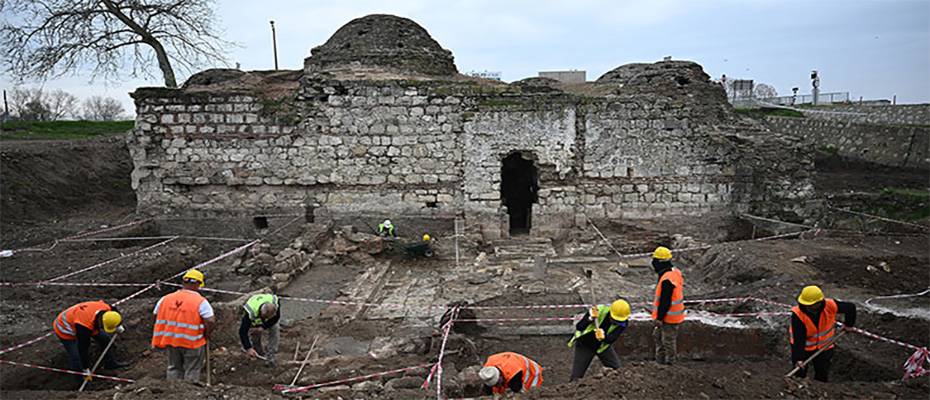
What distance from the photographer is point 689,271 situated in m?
9.78

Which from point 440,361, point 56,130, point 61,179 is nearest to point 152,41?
point 61,179

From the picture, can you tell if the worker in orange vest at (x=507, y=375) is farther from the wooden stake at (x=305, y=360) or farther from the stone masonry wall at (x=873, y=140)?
the stone masonry wall at (x=873, y=140)

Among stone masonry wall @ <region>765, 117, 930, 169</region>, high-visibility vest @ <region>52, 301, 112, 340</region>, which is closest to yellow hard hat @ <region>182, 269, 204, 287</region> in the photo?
high-visibility vest @ <region>52, 301, 112, 340</region>

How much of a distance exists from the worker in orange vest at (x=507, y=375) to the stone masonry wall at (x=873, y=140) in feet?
54.9

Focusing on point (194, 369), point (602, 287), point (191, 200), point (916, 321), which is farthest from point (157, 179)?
point (916, 321)

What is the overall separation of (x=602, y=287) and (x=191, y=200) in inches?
360

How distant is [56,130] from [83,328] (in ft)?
69.1

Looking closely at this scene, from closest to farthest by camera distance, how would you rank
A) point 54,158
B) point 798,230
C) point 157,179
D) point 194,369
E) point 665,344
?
1. point 194,369
2. point 665,344
3. point 798,230
4. point 157,179
5. point 54,158

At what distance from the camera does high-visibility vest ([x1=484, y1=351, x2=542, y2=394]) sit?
477cm

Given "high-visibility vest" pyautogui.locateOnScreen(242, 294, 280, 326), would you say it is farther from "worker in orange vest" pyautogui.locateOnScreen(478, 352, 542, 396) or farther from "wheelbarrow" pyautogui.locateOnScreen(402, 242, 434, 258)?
"wheelbarrow" pyautogui.locateOnScreen(402, 242, 434, 258)

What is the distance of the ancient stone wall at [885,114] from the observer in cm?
2212

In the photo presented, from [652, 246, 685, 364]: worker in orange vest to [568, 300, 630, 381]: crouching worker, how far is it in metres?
0.68

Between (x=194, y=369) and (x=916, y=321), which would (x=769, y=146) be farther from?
(x=194, y=369)

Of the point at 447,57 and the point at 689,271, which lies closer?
the point at 689,271
